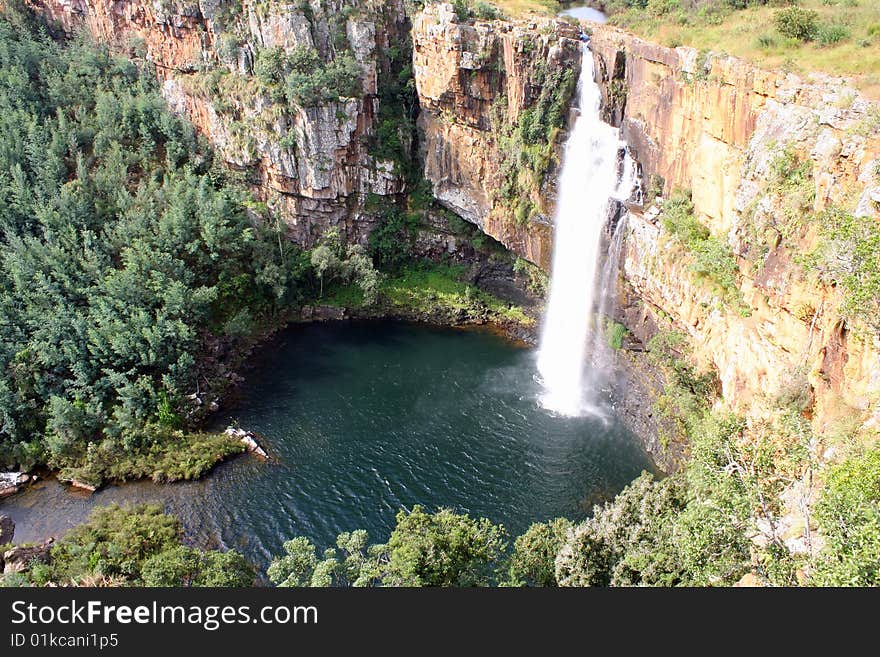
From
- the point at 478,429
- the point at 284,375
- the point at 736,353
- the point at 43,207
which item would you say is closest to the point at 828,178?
the point at 736,353

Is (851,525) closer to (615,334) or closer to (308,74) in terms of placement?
(615,334)

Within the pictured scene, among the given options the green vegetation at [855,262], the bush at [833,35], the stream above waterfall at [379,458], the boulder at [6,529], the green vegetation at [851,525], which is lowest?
the boulder at [6,529]

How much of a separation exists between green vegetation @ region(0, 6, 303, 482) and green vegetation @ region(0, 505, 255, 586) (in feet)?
12.1

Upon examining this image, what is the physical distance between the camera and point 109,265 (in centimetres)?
3503

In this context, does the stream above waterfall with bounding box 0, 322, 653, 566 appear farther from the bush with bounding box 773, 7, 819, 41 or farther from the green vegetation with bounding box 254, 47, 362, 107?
the bush with bounding box 773, 7, 819, 41

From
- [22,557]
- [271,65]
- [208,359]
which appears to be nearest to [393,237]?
[271,65]

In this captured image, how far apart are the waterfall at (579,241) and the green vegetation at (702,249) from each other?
12.3ft

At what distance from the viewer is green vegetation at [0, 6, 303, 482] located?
29609 mm

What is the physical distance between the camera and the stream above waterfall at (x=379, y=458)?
86.4 ft

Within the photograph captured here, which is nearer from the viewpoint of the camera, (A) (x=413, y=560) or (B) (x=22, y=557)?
(A) (x=413, y=560)

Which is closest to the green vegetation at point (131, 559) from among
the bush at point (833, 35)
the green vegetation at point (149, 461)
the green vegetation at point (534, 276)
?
the green vegetation at point (149, 461)

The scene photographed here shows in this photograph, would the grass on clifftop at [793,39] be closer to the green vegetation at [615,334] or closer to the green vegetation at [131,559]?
the green vegetation at [615,334]

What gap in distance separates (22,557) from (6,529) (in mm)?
3734

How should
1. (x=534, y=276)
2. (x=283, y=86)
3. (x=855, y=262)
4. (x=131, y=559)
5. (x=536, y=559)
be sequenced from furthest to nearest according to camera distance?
(x=534, y=276), (x=283, y=86), (x=131, y=559), (x=536, y=559), (x=855, y=262)
